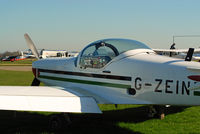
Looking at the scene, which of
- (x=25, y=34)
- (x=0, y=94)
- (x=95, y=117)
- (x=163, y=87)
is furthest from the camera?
(x=25, y=34)

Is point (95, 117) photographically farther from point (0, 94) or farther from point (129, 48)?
point (0, 94)

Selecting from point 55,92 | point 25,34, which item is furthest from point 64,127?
point 25,34

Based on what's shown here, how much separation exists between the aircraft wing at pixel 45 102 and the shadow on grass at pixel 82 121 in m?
0.79

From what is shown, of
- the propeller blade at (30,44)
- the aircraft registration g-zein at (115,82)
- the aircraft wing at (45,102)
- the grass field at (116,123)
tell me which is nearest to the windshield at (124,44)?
the aircraft registration g-zein at (115,82)

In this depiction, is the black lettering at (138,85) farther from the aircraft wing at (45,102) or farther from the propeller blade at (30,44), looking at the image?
the propeller blade at (30,44)

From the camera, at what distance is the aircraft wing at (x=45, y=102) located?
427 centimetres

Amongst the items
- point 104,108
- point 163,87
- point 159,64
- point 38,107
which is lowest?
point 104,108

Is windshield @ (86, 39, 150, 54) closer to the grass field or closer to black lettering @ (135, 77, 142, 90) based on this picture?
black lettering @ (135, 77, 142, 90)

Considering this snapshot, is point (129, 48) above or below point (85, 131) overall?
above

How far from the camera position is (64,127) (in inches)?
207

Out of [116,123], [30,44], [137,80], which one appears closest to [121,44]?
[137,80]

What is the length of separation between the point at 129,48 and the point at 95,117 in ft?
7.79

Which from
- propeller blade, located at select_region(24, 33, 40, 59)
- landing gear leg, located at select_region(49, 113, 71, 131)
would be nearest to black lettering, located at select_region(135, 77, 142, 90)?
landing gear leg, located at select_region(49, 113, 71, 131)

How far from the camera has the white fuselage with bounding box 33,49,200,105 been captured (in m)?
4.11
